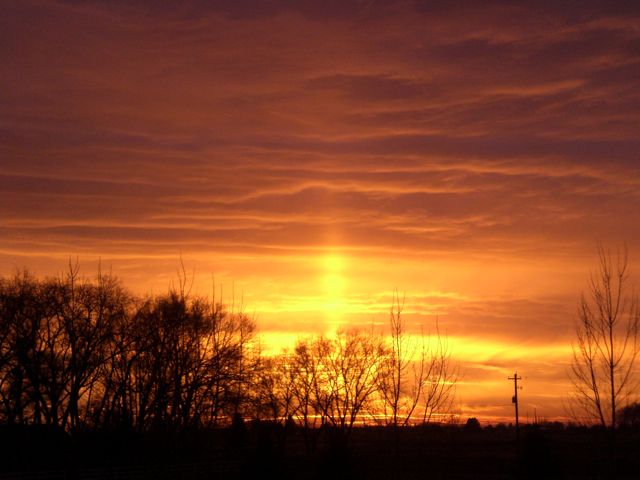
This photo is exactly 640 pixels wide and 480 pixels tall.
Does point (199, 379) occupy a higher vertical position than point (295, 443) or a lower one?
higher


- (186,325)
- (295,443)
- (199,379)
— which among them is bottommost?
(295,443)

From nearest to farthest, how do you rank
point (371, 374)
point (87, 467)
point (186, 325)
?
point (87, 467) → point (186, 325) → point (371, 374)

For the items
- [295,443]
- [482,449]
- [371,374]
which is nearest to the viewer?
[482,449]

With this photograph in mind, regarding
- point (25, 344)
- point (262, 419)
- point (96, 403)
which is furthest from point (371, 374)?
point (25, 344)

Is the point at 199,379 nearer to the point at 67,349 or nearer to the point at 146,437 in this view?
the point at 146,437

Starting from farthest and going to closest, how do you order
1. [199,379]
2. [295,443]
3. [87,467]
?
[295,443], [199,379], [87,467]

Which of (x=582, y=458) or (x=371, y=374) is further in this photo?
(x=371, y=374)

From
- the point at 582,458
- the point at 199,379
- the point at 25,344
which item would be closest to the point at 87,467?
the point at 199,379

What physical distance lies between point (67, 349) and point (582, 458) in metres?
39.2

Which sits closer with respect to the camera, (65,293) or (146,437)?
(146,437)

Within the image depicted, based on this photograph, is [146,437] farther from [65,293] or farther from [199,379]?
[65,293]

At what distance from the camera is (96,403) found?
57.6 m

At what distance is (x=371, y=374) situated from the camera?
78.6 meters

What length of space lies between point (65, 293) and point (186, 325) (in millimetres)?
10087
